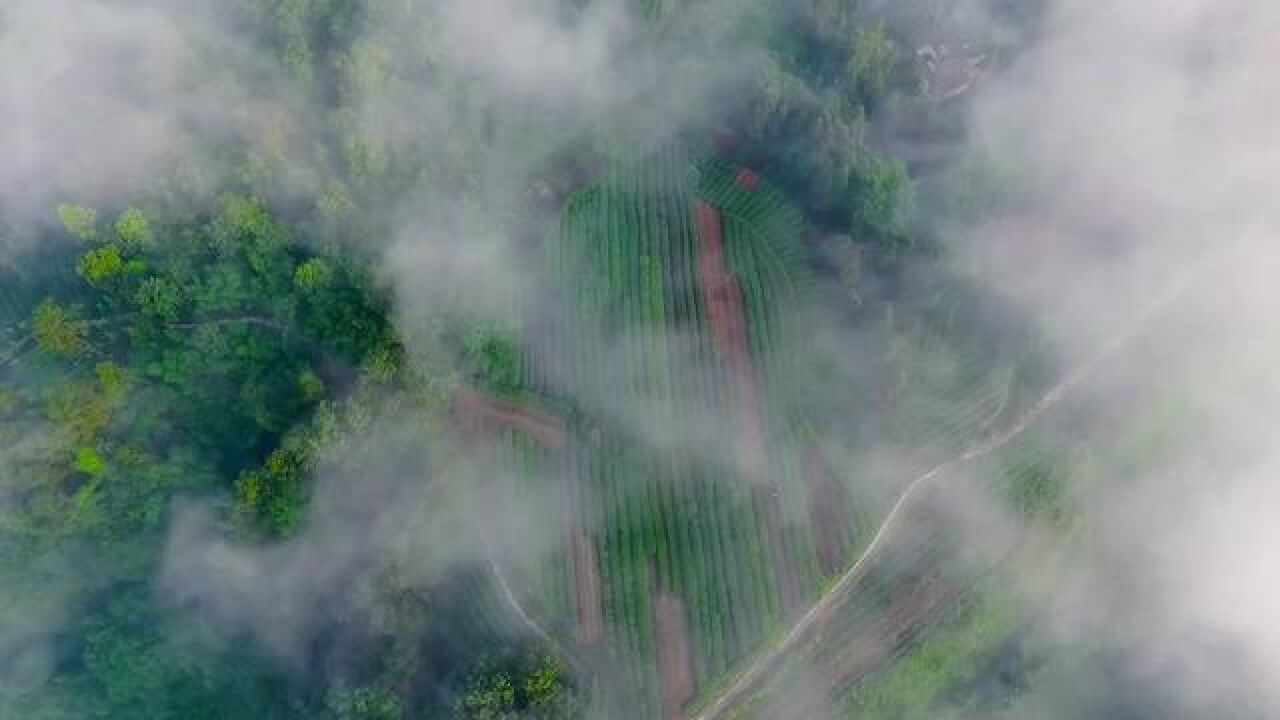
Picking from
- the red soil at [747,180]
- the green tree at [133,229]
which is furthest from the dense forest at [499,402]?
the red soil at [747,180]

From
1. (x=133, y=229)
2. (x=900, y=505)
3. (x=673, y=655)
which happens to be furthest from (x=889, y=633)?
(x=133, y=229)

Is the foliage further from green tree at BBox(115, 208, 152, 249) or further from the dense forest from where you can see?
green tree at BBox(115, 208, 152, 249)

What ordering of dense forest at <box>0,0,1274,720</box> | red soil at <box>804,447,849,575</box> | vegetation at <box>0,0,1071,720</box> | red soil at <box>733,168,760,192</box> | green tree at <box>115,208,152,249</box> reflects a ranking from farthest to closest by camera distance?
red soil at <box>733,168,760,192</box> → red soil at <box>804,447,849,575</box> → dense forest at <box>0,0,1274,720</box> → vegetation at <box>0,0,1071,720</box> → green tree at <box>115,208,152,249</box>

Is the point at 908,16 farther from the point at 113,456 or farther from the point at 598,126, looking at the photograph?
the point at 113,456

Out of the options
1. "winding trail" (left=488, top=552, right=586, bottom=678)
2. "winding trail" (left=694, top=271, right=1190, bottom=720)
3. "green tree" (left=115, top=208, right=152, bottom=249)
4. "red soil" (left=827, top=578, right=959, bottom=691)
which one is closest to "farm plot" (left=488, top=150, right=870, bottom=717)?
"winding trail" (left=694, top=271, right=1190, bottom=720)

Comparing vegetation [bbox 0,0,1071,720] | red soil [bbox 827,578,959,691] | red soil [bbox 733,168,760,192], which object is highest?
red soil [bbox 733,168,760,192]

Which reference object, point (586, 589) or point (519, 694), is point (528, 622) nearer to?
point (586, 589)
